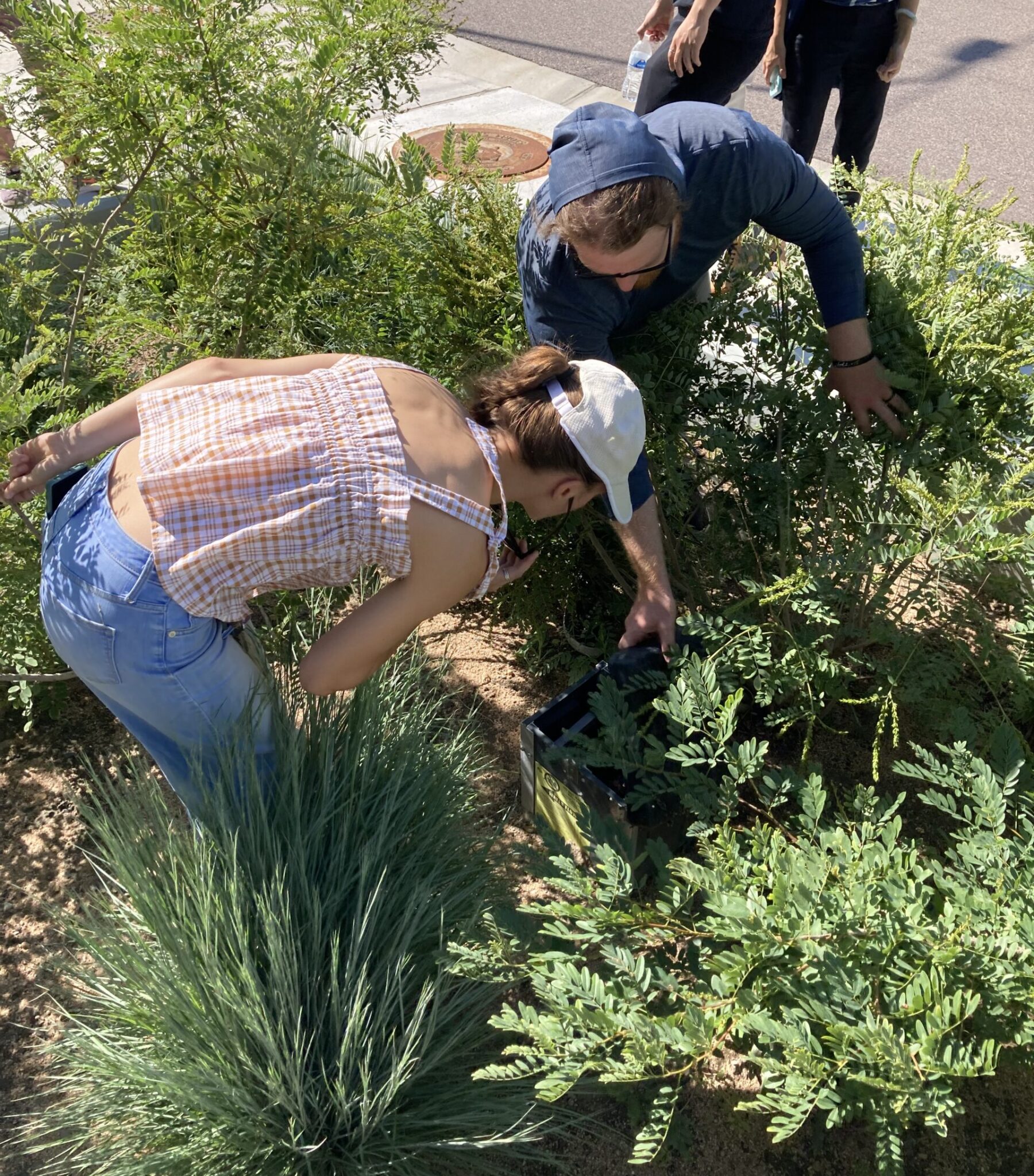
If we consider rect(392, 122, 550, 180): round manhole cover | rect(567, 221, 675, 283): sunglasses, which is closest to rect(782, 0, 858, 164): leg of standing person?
rect(392, 122, 550, 180): round manhole cover

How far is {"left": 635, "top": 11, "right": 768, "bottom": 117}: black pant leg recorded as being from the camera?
3451mm

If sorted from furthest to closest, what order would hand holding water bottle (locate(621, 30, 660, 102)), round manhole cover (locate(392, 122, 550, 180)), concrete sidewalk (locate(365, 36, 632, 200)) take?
concrete sidewalk (locate(365, 36, 632, 200))
round manhole cover (locate(392, 122, 550, 180))
hand holding water bottle (locate(621, 30, 660, 102))

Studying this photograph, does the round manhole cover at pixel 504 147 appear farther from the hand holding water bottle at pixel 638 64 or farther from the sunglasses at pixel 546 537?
the sunglasses at pixel 546 537

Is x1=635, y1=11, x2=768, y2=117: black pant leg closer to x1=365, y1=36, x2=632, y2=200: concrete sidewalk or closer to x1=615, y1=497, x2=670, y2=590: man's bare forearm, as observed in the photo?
x1=615, y1=497, x2=670, y2=590: man's bare forearm

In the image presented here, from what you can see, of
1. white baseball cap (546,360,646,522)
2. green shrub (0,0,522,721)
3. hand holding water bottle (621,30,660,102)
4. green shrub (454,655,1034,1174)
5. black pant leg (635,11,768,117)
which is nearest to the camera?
green shrub (454,655,1034,1174)

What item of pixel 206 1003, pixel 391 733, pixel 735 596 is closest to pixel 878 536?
pixel 735 596

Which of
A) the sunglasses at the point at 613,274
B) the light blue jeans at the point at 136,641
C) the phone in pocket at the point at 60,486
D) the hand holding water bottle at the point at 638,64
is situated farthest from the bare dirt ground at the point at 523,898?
the hand holding water bottle at the point at 638,64

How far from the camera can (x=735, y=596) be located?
2.61 m

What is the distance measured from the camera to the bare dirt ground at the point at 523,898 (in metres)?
1.92

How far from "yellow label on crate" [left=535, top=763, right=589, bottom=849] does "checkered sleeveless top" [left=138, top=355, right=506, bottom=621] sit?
76 cm

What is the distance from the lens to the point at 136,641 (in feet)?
5.80

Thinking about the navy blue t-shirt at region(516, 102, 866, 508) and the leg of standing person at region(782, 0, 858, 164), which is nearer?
the navy blue t-shirt at region(516, 102, 866, 508)

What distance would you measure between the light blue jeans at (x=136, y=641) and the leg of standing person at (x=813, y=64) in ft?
11.0

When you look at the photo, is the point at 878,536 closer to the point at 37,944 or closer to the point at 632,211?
the point at 632,211
